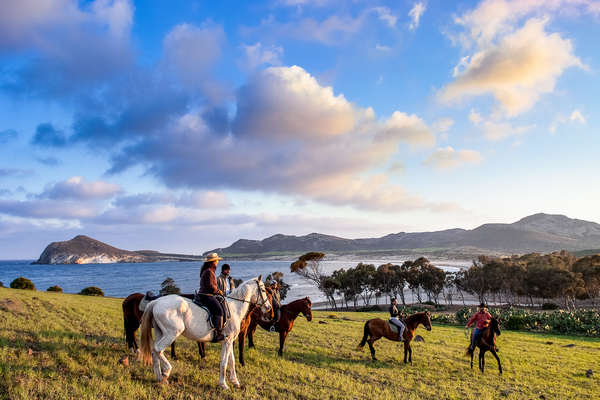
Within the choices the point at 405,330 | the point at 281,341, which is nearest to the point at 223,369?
the point at 281,341

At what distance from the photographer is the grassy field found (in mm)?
6570

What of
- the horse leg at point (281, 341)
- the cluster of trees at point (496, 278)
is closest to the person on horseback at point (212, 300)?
the horse leg at point (281, 341)

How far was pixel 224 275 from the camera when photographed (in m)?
10.1

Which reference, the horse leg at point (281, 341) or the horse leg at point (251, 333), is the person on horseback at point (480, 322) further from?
the horse leg at point (251, 333)

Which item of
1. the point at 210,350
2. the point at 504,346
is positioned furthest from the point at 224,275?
the point at 504,346

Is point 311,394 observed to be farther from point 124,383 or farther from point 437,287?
point 437,287

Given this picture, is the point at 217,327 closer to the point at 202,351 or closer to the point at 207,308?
the point at 207,308

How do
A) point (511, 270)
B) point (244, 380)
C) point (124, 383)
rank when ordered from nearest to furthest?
point (124, 383) < point (244, 380) < point (511, 270)

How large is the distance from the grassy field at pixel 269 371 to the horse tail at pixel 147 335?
17.5 inches

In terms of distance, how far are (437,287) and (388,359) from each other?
54.5 m

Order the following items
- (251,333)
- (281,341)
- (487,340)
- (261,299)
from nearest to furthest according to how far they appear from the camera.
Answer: (261,299), (281,341), (251,333), (487,340)

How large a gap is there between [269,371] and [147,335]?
367cm

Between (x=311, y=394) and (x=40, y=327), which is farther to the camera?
(x=40, y=327)

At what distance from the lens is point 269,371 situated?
29.4 feet
